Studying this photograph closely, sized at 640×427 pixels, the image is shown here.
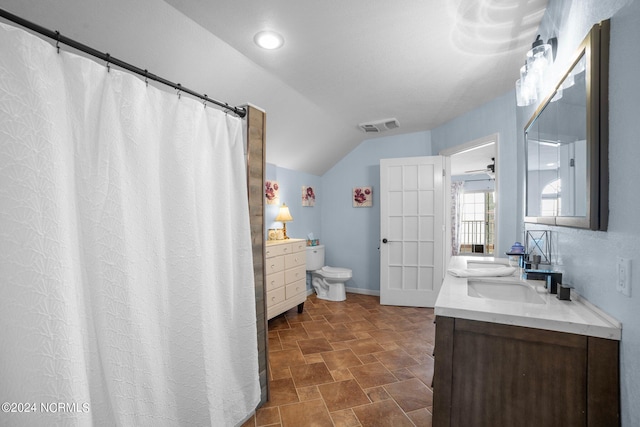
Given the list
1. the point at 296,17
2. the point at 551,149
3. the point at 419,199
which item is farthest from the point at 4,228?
the point at 419,199

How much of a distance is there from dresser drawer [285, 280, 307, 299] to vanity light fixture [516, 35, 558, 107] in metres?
2.71

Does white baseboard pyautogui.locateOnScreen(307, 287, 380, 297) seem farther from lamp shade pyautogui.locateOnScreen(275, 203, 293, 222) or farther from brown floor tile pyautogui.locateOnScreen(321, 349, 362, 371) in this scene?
brown floor tile pyautogui.locateOnScreen(321, 349, 362, 371)

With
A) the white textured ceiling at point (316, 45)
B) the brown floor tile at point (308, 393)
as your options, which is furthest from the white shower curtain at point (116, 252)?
the white textured ceiling at point (316, 45)

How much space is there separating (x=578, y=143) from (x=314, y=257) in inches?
128

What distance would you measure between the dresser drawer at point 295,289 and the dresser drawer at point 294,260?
0.22 m

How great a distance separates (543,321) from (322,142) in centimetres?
310

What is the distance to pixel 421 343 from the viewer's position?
2617 mm

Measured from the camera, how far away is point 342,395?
189 cm

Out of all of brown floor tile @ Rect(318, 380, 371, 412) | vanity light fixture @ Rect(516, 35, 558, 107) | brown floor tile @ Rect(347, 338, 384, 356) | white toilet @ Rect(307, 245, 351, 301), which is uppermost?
vanity light fixture @ Rect(516, 35, 558, 107)

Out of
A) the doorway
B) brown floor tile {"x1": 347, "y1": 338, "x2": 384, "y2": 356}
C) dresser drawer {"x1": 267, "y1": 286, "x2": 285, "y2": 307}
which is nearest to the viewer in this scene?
brown floor tile {"x1": 347, "y1": 338, "x2": 384, "y2": 356}

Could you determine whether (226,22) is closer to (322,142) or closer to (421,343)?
(322,142)

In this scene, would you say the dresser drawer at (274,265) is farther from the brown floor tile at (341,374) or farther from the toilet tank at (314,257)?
the brown floor tile at (341,374)

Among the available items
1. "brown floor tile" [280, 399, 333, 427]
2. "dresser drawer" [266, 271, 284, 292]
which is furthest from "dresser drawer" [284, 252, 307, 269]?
"brown floor tile" [280, 399, 333, 427]

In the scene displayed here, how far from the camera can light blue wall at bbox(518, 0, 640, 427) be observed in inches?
32.9
